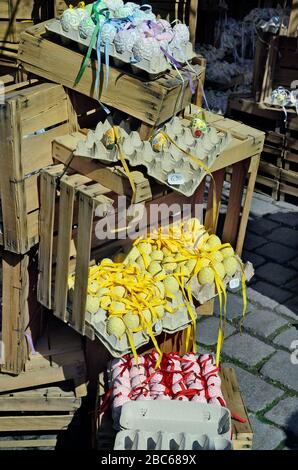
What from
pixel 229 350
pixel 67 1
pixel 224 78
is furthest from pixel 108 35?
pixel 224 78

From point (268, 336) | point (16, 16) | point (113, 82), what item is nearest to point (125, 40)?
point (113, 82)

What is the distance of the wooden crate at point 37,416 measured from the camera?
3951mm

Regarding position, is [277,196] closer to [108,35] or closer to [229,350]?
[229,350]

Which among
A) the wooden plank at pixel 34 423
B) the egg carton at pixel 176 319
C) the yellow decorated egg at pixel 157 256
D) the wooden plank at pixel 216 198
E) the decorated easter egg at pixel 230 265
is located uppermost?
the wooden plank at pixel 216 198

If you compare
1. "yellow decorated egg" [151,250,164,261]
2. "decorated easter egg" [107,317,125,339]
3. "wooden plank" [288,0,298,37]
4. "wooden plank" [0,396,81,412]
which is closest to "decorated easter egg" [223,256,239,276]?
"yellow decorated egg" [151,250,164,261]

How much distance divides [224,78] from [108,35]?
5.96 metres

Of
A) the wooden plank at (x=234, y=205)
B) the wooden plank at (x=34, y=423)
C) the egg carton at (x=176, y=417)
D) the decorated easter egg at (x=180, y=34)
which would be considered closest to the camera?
the egg carton at (x=176, y=417)

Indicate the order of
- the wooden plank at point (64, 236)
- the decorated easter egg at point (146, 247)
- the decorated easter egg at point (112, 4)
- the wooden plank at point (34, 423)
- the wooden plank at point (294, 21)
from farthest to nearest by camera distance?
the wooden plank at point (294, 21), the decorated easter egg at point (146, 247), the wooden plank at point (34, 423), the decorated easter egg at point (112, 4), the wooden plank at point (64, 236)

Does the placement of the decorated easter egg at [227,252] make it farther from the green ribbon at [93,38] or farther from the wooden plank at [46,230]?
the green ribbon at [93,38]

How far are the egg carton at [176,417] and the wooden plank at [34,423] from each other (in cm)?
94

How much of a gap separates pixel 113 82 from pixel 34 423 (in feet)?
7.33

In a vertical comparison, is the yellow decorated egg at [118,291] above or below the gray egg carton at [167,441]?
above

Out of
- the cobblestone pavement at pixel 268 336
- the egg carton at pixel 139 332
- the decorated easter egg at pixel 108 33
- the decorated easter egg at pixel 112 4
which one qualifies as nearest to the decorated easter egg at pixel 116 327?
the egg carton at pixel 139 332

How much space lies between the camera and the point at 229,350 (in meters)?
4.92
